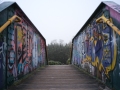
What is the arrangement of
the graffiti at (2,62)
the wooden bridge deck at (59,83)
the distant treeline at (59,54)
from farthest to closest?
the distant treeline at (59,54) < the wooden bridge deck at (59,83) < the graffiti at (2,62)

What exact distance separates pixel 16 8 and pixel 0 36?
86.0 inches

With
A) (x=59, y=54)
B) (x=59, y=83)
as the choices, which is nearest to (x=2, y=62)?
(x=59, y=83)

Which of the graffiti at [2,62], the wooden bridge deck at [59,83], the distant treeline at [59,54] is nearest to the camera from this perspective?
the graffiti at [2,62]

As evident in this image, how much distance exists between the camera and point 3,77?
4.67 m

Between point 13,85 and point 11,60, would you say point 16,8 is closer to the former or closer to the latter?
point 11,60

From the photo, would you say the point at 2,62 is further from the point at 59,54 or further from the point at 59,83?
the point at 59,54

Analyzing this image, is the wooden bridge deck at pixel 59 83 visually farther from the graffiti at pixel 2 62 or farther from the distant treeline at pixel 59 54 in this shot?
the distant treeline at pixel 59 54

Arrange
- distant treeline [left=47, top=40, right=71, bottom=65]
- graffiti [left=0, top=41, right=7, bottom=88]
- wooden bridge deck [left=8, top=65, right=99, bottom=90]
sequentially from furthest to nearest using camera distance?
distant treeline [left=47, top=40, right=71, bottom=65]
wooden bridge deck [left=8, top=65, right=99, bottom=90]
graffiti [left=0, top=41, right=7, bottom=88]

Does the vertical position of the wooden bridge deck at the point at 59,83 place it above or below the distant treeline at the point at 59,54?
below

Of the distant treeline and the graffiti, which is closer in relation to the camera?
the graffiti

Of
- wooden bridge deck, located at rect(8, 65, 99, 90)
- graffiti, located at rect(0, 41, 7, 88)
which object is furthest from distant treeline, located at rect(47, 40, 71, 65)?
graffiti, located at rect(0, 41, 7, 88)

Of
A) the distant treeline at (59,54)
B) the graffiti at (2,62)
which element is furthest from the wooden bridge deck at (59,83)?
the distant treeline at (59,54)

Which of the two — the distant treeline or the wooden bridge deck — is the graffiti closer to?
the wooden bridge deck

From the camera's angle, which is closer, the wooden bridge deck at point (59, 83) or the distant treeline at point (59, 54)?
the wooden bridge deck at point (59, 83)
